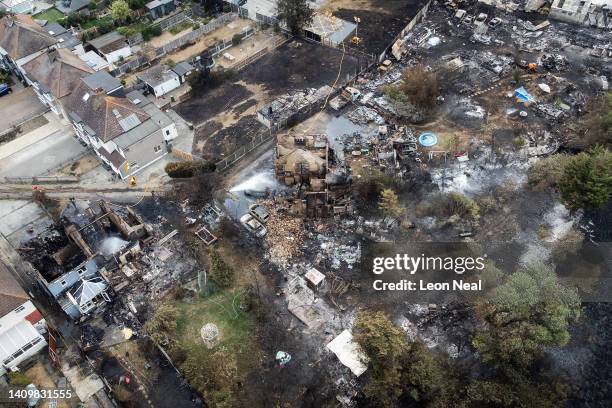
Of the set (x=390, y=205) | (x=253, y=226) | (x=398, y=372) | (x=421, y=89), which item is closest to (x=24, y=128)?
(x=253, y=226)

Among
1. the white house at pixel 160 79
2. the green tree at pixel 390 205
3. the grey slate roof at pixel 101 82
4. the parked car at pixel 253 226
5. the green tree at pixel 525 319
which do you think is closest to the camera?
the green tree at pixel 525 319

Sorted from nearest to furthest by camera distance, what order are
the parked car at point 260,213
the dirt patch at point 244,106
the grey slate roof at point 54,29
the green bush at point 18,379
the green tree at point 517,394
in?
the green tree at point 517,394 < the green bush at point 18,379 < the parked car at point 260,213 < the dirt patch at point 244,106 < the grey slate roof at point 54,29

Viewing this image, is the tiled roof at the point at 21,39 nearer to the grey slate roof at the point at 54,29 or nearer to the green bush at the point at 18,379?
the grey slate roof at the point at 54,29

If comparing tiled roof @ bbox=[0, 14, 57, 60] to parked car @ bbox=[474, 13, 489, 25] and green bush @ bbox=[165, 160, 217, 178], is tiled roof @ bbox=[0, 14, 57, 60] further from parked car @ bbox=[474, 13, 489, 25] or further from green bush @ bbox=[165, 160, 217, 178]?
parked car @ bbox=[474, 13, 489, 25]

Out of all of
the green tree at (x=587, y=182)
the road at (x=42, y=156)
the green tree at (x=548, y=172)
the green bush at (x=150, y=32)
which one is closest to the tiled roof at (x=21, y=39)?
the road at (x=42, y=156)

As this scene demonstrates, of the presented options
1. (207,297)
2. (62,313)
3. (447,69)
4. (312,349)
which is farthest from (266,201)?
(447,69)

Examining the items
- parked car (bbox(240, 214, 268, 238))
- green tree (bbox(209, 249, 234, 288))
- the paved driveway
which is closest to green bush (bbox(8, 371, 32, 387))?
green tree (bbox(209, 249, 234, 288))

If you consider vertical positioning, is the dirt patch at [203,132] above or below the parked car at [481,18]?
below

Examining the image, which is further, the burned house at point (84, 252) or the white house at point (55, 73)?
the white house at point (55, 73)
